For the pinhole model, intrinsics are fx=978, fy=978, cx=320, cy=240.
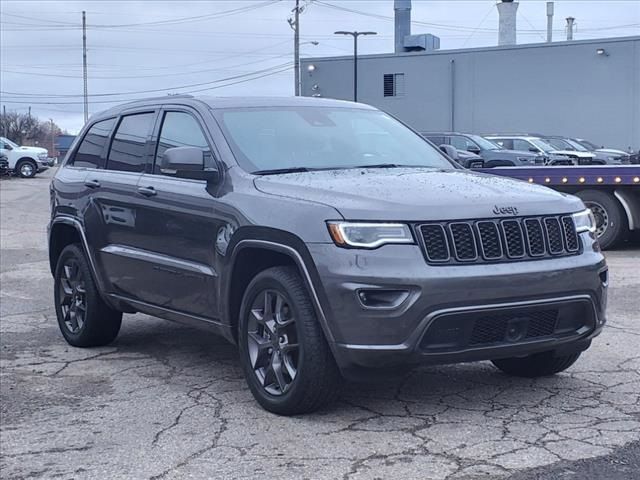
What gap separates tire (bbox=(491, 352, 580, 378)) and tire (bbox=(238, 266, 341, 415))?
1409 mm

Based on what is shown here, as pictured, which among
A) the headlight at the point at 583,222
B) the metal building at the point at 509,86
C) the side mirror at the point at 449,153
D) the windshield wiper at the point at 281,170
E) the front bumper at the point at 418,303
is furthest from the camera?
the metal building at the point at 509,86

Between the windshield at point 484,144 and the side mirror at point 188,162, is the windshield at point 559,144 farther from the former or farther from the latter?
the side mirror at point 188,162

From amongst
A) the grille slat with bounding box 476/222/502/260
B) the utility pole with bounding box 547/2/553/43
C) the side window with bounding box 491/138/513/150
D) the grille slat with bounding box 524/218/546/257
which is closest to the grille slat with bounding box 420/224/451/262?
the grille slat with bounding box 476/222/502/260

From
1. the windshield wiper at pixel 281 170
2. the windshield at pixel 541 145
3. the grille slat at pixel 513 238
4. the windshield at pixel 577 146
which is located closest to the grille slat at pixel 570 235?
the grille slat at pixel 513 238

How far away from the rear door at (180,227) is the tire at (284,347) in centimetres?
44

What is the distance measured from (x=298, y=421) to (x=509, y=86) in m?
47.5

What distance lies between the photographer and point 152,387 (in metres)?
6.23

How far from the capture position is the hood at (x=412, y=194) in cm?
490

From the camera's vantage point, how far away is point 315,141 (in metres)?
6.18

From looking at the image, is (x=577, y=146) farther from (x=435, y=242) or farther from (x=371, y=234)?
(x=371, y=234)

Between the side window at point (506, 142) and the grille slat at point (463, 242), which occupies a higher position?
the side window at point (506, 142)

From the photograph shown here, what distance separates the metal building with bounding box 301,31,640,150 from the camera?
4756 centimetres

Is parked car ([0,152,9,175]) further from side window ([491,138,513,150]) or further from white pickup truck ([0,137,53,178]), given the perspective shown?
side window ([491,138,513,150])

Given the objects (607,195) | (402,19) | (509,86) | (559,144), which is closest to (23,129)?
(402,19)
